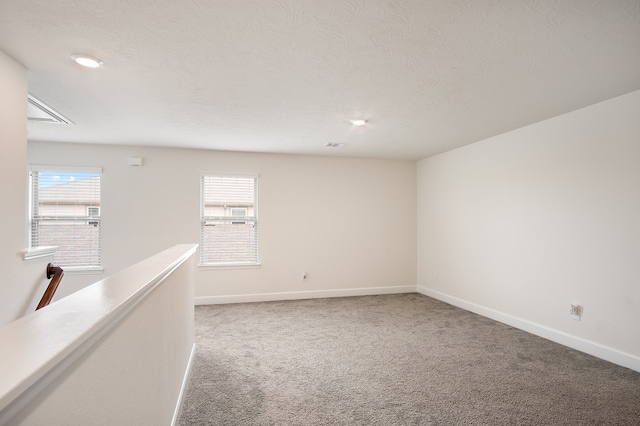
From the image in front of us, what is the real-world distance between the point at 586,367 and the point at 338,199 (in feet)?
12.3

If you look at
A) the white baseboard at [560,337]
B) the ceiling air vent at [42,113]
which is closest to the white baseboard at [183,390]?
the ceiling air vent at [42,113]

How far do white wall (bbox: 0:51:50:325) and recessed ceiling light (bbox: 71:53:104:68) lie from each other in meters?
0.43

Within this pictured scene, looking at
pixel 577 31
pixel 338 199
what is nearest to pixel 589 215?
pixel 577 31

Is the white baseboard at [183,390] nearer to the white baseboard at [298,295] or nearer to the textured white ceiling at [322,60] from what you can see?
the white baseboard at [298,295]

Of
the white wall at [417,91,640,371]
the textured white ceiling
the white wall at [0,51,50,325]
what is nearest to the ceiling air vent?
the textured white ceiling

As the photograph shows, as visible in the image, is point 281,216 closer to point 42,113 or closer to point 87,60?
point 42,113

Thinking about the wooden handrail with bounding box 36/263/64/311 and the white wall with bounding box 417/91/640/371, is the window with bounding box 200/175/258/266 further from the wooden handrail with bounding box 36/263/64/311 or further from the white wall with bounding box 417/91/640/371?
the white wall with bounding box 417/91/640/371

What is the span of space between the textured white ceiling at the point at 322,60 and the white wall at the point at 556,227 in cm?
34

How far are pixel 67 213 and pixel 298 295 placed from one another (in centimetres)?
349

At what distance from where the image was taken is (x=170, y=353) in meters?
1.93

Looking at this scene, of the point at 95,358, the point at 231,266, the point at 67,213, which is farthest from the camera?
the point at 231,266

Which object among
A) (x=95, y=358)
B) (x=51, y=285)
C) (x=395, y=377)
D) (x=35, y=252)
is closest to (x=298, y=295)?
(x=395, y=377)

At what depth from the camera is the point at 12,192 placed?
223cm

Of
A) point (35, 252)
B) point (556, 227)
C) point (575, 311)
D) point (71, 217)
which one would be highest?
point (71, 217)
